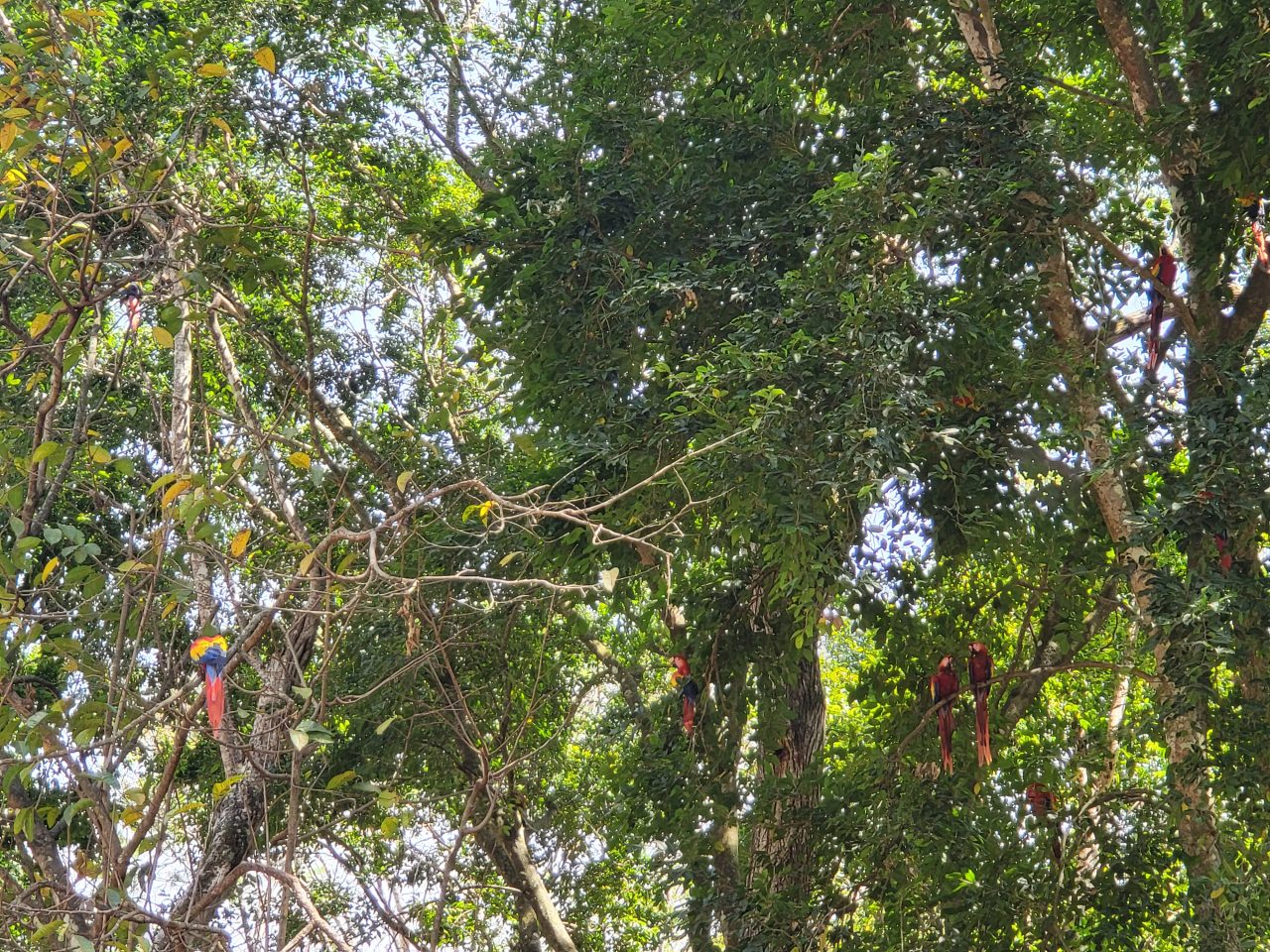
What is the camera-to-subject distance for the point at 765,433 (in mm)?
3932

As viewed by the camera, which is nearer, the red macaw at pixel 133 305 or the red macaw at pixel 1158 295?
the red macaw at pixel 133 305

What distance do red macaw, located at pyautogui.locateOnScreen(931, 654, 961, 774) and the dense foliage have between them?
107mm

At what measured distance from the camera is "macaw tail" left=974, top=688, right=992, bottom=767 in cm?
501

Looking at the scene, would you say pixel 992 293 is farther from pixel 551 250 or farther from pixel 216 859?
pixel 216 859

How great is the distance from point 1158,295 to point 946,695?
73.0 inches

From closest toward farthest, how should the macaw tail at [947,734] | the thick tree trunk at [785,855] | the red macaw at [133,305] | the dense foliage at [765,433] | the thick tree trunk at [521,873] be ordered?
the red macaw at [133,305] < the dense foliage at [765,433] < the thick tree trunk at [785,855] < the macaw tail at [947,734] < the thick tree trunk at [521,873]

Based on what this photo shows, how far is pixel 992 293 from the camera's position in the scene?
14.5 feet

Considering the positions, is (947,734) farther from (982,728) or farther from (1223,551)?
(1223,551)

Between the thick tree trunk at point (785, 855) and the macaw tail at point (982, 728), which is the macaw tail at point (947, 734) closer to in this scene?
the macaw tail at point (982, 728)

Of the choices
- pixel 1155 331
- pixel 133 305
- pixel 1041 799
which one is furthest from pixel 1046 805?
pixel 133 305

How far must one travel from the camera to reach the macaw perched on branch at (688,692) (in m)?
5.20

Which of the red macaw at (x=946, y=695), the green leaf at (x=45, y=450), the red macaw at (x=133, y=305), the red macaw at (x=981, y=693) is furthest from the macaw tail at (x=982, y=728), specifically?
the green leaf at (x=45, y=450)

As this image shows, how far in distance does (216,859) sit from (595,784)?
139 inches

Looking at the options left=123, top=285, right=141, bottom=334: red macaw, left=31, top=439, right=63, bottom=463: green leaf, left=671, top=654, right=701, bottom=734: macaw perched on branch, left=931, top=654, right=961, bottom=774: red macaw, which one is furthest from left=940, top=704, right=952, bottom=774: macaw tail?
left=31, top=439, right=63, bottom=463: green leaf
